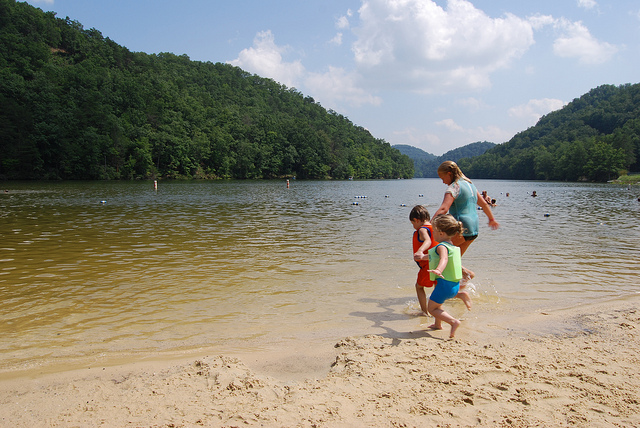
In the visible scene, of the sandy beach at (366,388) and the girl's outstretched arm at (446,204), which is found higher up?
the girl's outstretched arm at (446,204)

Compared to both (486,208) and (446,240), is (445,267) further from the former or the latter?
(486,208)

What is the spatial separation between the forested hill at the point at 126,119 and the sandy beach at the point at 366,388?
77677 millimetres

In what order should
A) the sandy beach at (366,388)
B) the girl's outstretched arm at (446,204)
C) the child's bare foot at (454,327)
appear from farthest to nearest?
1. the girl's outstretched arm at (446,204)
2. the child's bare foot at (454,327)
3. the sandy beach at (366,388)

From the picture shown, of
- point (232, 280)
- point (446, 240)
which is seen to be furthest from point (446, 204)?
point (232, 280)

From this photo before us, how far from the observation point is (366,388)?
3.46 metres

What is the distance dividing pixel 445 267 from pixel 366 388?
2164mm

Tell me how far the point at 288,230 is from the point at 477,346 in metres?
11.5

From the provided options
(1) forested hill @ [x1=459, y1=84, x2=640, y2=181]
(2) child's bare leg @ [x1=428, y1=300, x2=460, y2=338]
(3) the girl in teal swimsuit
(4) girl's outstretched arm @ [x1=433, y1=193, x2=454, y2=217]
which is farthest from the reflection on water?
(1) forested hill @ [x1=459, y1=84, x2=640, y2=181]

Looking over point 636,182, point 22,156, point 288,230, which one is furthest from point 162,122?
point 636,182

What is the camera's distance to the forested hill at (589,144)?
110500 millimetres

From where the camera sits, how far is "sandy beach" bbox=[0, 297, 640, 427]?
300 centimetres

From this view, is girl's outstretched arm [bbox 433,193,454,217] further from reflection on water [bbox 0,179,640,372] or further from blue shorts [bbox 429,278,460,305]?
reflection on water [bbox 0,179,640,372]

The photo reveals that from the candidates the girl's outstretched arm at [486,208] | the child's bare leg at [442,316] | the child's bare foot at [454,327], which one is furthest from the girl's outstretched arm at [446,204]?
the child's bare foot at [454,327]

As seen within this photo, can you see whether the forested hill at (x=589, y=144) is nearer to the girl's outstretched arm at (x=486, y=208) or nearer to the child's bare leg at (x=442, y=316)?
the girl's outstretched arm at (x=486, y=208)
